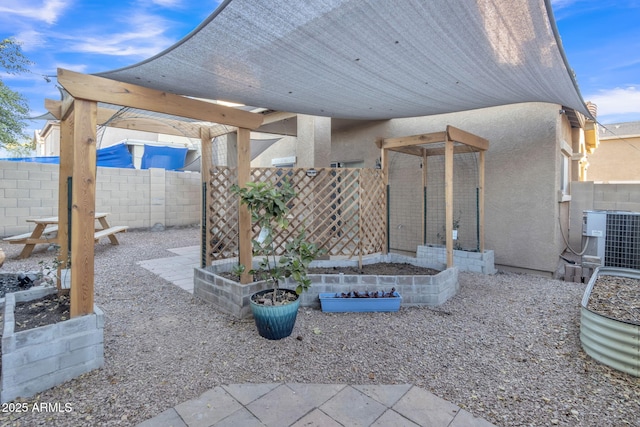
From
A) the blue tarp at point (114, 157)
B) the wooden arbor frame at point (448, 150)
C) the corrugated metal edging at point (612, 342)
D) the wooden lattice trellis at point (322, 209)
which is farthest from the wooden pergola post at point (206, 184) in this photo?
the blue tarp at point (114, 157)

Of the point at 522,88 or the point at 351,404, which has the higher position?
the point at 522,88

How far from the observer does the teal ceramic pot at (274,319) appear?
2533mm

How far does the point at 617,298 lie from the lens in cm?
297

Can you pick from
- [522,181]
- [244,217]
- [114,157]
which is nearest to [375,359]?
[244,217]

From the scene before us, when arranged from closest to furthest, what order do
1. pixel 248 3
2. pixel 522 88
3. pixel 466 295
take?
pixel 248 3 → pixel 522 88 → pixel 466 295

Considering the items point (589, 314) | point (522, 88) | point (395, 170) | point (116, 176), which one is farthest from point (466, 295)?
point (116, 176)

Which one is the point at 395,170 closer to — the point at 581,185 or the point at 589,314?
the point at 581,185

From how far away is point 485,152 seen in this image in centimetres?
520

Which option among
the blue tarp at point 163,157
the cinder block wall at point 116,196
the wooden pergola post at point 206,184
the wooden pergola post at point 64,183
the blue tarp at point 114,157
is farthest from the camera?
the blue tarp at point 163,157

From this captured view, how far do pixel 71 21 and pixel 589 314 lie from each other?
798 cm

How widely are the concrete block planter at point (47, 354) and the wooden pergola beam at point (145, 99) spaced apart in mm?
1507

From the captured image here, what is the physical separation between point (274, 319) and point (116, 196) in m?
7.68

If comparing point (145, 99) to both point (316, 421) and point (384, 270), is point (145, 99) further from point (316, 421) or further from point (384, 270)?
point (384, 270)

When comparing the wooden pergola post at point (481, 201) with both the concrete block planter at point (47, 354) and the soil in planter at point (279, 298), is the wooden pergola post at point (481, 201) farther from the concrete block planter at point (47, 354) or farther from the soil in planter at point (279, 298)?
the concrete block planter at point (47, 354)
